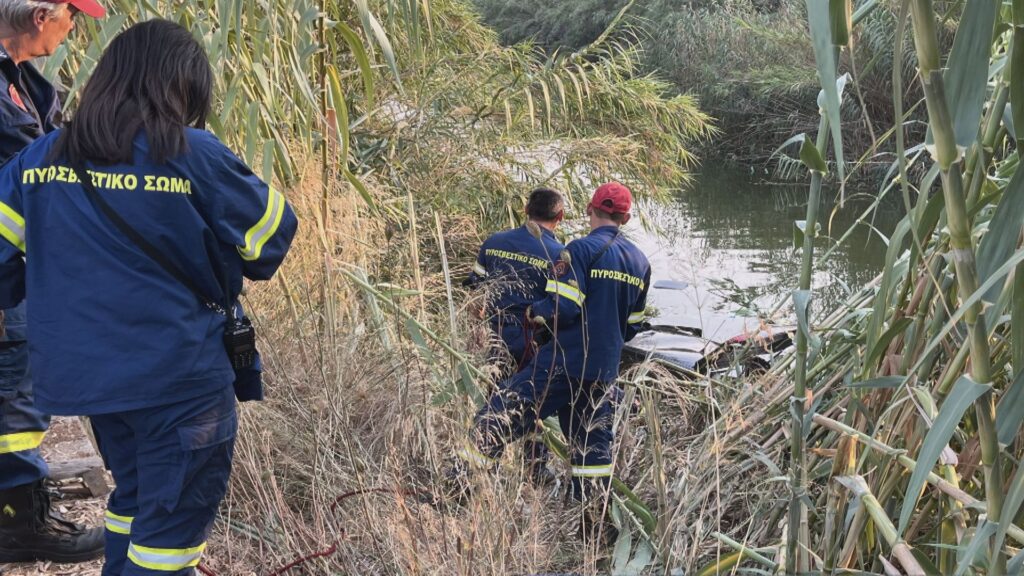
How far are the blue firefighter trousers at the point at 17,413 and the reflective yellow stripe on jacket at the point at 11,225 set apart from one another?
42 centimetres

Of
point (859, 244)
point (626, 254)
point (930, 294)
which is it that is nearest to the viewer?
point (930, 294)

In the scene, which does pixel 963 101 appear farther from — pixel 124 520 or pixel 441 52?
pixel 441 52

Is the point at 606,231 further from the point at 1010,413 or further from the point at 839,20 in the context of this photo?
the point at 839,20

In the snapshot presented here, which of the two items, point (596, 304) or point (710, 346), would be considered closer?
point (596, 304)

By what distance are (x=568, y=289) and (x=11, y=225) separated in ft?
7.26

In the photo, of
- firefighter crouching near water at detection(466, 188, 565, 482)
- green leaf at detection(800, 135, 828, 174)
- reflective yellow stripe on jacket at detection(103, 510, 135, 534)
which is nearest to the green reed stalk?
green leaf at detection(800, 135, 828, 174)

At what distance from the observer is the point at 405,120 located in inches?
273

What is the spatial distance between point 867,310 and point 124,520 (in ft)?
5.64

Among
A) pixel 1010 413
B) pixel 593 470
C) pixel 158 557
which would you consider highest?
pixel 1010 413

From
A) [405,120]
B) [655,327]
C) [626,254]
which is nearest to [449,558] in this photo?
[626,254]

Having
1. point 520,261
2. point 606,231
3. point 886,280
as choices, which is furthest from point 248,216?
point 520,261

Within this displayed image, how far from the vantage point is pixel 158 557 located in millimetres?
1976

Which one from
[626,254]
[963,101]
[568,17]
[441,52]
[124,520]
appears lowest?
[124,520]

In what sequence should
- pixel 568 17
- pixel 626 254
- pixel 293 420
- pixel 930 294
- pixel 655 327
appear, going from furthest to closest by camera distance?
pixel 568 17
pixel 655 327
pixel 626 254
pixel 293 420
pixel 930 294
